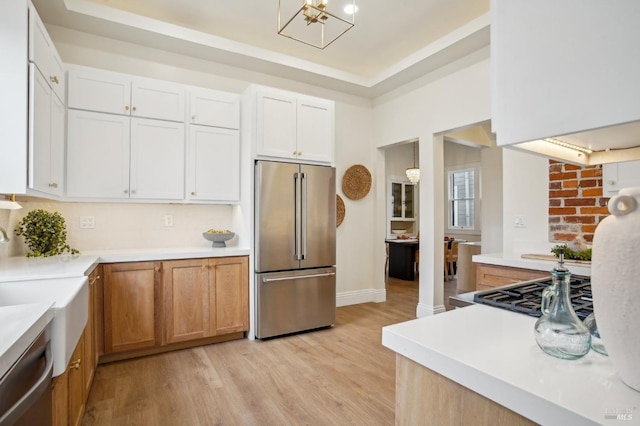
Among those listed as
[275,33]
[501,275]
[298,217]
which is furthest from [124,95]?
[501,275]

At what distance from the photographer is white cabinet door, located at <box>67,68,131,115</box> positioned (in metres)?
2.88

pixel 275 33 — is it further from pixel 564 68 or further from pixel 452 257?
pixel 452 257

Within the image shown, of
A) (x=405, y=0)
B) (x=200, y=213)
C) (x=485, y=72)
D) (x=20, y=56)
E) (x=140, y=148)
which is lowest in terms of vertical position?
(x=200, y=213)

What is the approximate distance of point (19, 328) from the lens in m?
1.10

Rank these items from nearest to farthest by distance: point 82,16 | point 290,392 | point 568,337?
point 568,337
point 290,392
point 82,16

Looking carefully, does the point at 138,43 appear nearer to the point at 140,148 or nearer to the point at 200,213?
the point at 140,148

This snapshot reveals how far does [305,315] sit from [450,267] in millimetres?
4293

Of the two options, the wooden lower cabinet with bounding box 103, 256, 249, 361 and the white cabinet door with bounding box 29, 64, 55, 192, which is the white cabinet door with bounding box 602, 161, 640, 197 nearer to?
the wooden lower cabinet with bounding box 103, 256, 249, 361

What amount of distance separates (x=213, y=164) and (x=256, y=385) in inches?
81.7

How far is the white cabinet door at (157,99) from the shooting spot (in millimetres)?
3121

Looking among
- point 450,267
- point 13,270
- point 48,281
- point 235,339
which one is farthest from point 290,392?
point 450,267

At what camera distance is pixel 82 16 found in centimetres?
291

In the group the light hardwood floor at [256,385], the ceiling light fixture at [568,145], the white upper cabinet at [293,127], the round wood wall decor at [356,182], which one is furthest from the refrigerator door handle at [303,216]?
the ceiling light fixture at [568,145]

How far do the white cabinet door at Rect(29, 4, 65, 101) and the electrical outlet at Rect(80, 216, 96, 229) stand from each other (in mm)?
1049
